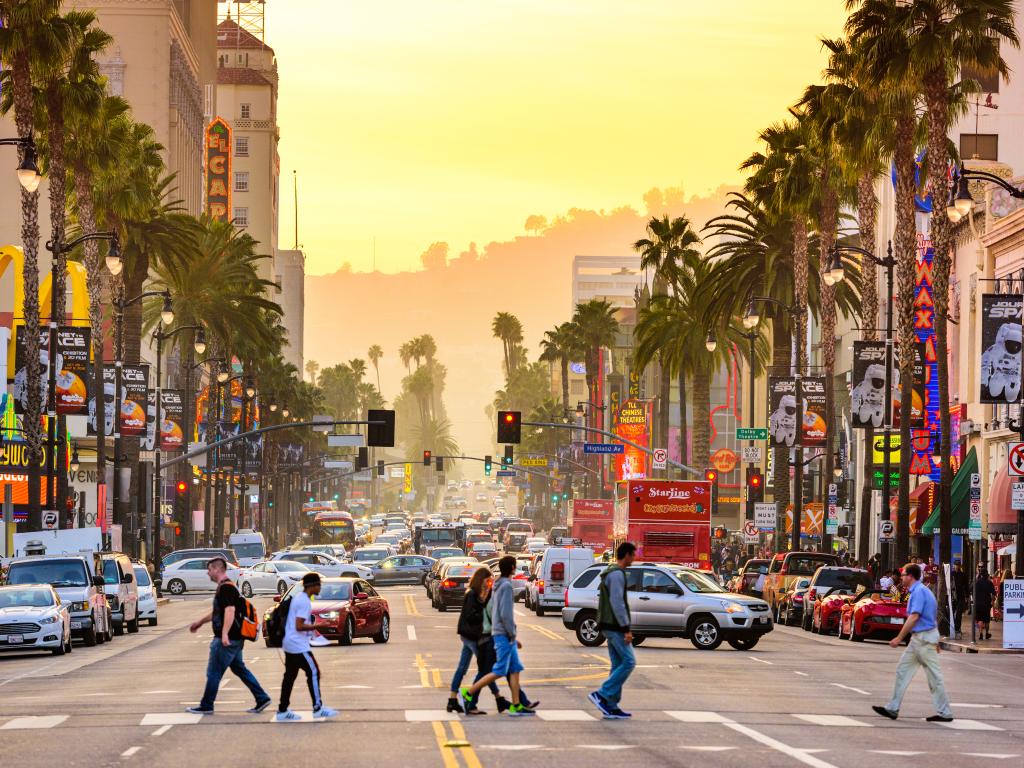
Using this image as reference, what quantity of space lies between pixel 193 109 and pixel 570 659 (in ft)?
431

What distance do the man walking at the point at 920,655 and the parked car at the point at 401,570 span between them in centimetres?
5630

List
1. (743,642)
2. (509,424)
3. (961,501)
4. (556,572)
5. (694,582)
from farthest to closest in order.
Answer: (509,424)
(961,501)
(556,572)
(743,642)
(694,582)

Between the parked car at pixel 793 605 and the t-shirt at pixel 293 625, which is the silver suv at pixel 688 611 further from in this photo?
the t-shirt at pixel 293 625

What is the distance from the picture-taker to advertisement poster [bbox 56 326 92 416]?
164 ft

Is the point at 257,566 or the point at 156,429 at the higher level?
the point at 156,429

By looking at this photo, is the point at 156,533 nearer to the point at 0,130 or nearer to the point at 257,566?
the point at 257,566

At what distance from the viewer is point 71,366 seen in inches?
1973

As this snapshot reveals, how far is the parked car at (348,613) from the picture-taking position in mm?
38094

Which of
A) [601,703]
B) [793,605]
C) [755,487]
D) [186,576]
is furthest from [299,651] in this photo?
[755,487]

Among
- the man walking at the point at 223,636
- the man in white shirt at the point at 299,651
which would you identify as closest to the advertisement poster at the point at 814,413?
the man walking at the point at 223,636

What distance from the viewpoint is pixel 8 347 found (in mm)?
70438

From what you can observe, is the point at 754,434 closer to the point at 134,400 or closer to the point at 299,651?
the point at 134,400

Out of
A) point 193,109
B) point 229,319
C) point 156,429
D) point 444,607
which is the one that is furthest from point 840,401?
point 193,109

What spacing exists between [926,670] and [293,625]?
756 cm
